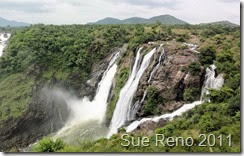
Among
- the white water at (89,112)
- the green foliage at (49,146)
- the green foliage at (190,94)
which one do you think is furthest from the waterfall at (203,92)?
the green foliage at (49,146)

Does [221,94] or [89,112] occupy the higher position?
[221,94]

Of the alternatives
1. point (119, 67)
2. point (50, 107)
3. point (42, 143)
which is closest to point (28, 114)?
point (50, 107)

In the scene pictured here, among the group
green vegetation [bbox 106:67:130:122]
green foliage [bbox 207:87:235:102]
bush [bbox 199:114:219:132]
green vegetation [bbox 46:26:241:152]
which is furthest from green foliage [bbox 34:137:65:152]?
green vegetation [bbox 106:67:130:122]

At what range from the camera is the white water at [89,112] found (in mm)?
19706

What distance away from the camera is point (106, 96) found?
75.4ft

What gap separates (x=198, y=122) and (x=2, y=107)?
608 inches

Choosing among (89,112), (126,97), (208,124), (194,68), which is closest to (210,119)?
(208,124)

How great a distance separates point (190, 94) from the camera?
1593 centimetres

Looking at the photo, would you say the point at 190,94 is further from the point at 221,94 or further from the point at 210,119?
the point at 210,119

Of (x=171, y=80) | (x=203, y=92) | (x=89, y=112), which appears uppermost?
(x=171, y=80)

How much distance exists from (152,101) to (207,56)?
3903 millimetres

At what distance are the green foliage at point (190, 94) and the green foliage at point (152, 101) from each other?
1.40 m

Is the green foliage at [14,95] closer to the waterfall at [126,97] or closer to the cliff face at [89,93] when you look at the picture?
the cliff face at [89,93]

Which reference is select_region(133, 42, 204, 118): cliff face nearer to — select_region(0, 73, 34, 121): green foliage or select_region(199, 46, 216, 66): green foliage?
select_region(199, 46, 216, 66): green foliage
